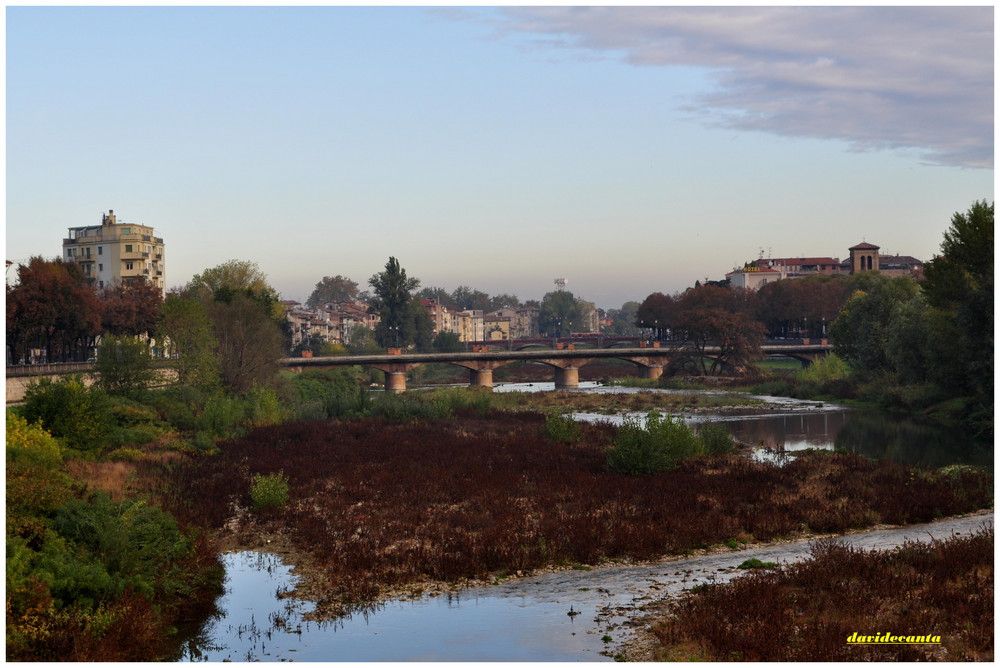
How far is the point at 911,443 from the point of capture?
164 ft

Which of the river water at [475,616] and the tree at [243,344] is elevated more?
the tree at [243,344]

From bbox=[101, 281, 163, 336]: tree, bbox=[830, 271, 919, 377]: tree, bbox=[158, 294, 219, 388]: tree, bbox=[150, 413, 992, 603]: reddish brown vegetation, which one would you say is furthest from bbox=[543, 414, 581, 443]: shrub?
bbox=[101, 281, 163, 336]: tree

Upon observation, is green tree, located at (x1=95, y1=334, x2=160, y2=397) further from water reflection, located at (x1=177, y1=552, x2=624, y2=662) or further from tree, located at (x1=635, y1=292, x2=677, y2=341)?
tree, located at (x1=635, y1=292, x2=677, y2=341)

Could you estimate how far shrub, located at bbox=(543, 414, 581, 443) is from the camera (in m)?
48.2

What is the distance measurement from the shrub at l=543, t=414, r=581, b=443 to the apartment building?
102258mm

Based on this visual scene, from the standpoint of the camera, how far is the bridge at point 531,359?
109 m

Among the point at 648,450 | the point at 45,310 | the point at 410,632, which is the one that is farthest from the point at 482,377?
the point at 410,632

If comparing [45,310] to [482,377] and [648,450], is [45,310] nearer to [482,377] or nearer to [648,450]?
Result: [482,377]

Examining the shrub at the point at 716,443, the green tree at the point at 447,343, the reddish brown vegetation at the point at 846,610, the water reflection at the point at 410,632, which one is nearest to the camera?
the reddish brown vegetation at the point at 846,610

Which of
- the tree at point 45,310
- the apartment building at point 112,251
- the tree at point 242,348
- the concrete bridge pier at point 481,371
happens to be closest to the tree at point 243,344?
the tree at point 242,348

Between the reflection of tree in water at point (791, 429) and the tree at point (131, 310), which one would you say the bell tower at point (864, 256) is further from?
the tree at point (131, 310)

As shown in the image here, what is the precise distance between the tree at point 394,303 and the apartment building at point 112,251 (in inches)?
1270

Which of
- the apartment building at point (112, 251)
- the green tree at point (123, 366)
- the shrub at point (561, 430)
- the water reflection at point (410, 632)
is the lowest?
the water reflection at point (410, 632)

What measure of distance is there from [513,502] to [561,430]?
58.0 ft
